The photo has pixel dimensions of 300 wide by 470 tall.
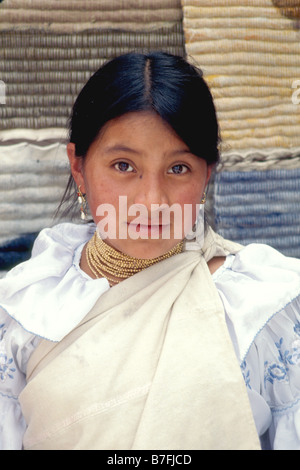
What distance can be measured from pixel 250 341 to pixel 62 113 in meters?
1.08

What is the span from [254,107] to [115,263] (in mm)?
830

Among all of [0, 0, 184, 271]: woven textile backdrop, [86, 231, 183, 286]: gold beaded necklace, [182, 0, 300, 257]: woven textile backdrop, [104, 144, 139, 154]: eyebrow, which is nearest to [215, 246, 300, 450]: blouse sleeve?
[86, 231, 183, 286]: gold beaded necklace

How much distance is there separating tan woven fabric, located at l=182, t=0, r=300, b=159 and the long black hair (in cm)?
55

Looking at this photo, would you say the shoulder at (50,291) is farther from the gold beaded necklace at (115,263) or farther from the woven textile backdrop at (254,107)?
the woven textile backdrop at (254,107)

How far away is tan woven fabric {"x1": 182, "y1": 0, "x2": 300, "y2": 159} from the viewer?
1867 millimetres

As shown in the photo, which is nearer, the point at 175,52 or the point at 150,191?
the point at 150,191

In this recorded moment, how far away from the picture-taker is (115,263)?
145cm

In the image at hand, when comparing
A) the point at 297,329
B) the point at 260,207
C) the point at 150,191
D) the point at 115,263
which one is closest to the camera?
the point at 150,191

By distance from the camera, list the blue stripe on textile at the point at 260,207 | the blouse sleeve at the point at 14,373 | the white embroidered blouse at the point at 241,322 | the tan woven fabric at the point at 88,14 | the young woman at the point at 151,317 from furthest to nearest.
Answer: the blue stripe on textile at the point at 260,207 < the tan woven fabric at the point at 88,14 < the blouse sleeve at the point at 14,373 < the white embroidered blouse at the point at 241,322 < the young woman at the point at 151,317

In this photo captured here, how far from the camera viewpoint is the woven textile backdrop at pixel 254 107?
1.87 meters

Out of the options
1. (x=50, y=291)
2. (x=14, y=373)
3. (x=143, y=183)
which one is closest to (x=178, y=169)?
(x=143, y=183)

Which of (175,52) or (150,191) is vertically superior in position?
(175,52)

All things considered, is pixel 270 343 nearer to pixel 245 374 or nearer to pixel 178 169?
pixel 245 374

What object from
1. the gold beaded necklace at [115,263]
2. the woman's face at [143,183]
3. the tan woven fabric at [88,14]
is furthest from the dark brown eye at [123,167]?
the tan woven fabric at [88,14]
